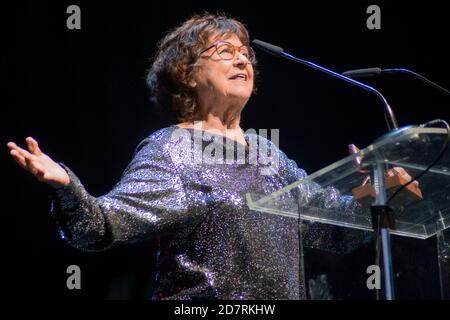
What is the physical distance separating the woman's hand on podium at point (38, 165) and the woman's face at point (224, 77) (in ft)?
2.51

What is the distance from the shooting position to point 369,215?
182cm

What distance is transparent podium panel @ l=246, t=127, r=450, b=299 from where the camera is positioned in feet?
5.38

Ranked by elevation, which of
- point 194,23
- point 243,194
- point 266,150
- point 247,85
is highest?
point 194,23

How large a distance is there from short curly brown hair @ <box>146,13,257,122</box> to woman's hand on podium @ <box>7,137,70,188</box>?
773mm

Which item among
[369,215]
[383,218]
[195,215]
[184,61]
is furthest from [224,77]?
[383,218]

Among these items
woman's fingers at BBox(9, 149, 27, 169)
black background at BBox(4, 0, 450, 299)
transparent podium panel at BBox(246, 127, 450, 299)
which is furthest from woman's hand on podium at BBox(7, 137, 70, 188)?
black background at BBox(4, 0, 450, 299)

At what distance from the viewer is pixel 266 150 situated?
2383mm

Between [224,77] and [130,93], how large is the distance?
131cm

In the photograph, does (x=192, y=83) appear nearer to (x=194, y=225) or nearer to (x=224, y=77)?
(x=224, y=77)

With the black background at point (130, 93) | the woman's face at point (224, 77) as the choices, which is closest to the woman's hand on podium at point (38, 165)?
the woman's face at point (224, 77)

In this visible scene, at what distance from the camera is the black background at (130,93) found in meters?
3.36

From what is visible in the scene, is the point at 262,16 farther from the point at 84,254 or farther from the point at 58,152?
the point at 84,254

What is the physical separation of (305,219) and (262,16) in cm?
206

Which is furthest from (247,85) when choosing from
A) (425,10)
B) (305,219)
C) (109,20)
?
(425,10)
